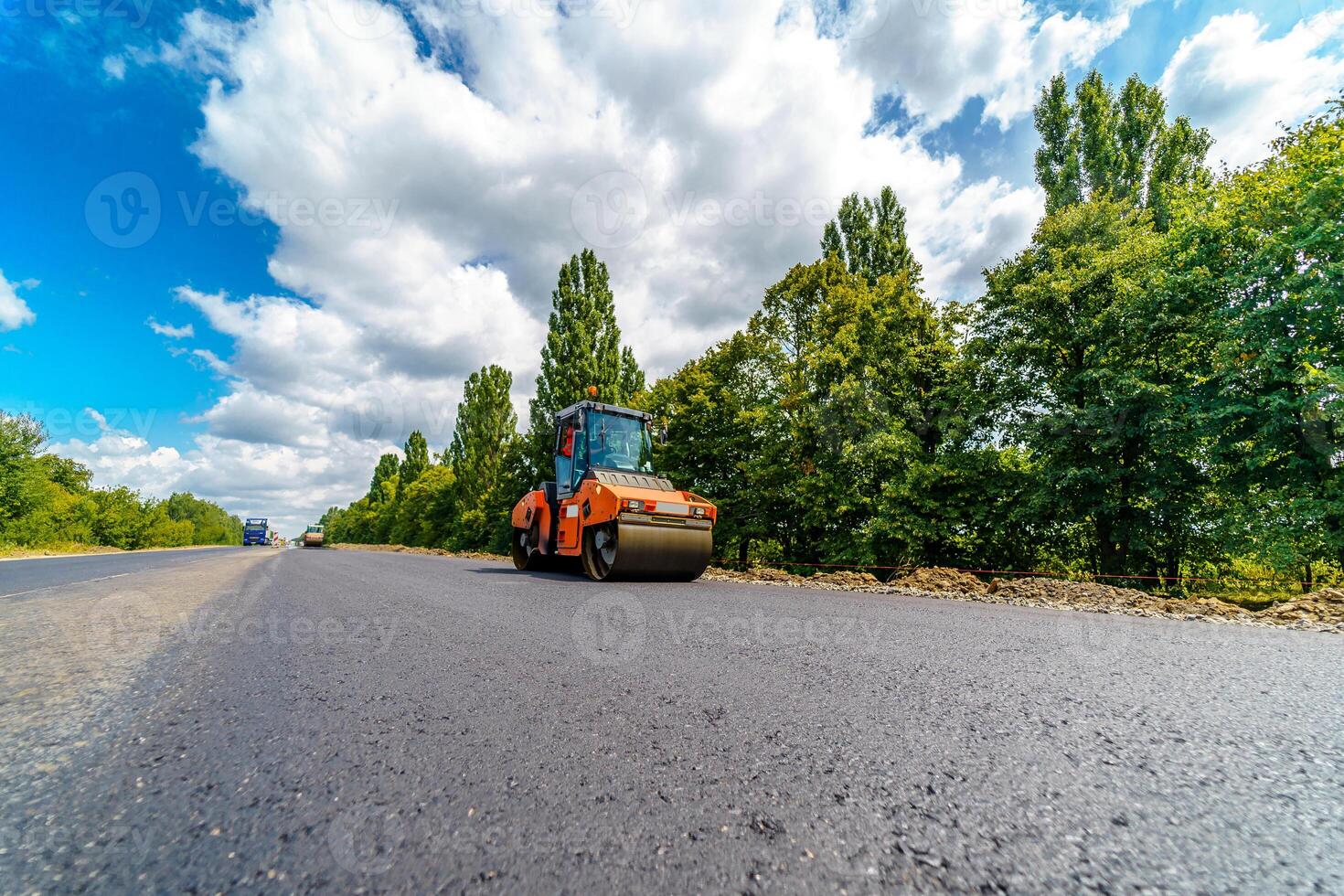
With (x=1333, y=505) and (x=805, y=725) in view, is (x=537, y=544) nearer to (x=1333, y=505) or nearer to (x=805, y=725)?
(x=805, y=725)

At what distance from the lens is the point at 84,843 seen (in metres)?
1.13

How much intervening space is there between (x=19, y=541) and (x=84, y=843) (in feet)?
133

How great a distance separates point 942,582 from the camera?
30.5ft

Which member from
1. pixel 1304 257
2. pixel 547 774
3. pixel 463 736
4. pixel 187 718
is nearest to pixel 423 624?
pixel 187 718

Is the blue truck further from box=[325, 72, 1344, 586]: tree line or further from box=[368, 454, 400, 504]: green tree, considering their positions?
box=[325, 72, 1344, 586]: tree line

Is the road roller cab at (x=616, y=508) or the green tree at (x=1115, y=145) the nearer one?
the road roller cab at (x=616, y=508)

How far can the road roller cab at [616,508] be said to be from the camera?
8.87 metres

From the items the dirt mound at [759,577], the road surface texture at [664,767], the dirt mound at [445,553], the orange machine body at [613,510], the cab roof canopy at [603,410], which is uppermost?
the cab roof canopy at [603,410]

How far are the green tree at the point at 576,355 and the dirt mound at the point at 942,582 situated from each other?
1944 centimetres

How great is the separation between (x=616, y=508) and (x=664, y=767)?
7.15 meters

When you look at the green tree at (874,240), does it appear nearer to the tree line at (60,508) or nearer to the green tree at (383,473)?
the tree line at (60,508)

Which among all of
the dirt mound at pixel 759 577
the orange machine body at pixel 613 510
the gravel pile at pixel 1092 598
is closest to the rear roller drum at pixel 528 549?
the orange machine body at pixel 613 510

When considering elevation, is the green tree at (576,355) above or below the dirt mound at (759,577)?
above

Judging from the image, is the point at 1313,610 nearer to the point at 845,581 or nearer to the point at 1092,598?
the point at 1092,598
